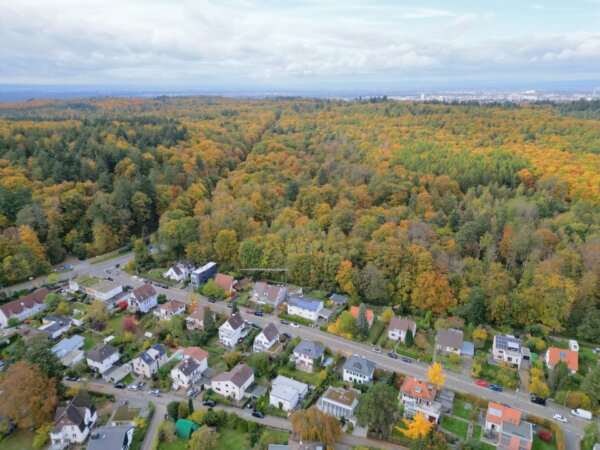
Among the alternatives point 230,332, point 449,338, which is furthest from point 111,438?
point 449,338

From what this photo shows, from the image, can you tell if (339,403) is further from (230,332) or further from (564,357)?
(564,357)

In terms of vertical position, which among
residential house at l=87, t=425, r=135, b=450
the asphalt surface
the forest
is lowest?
the asphalt surface

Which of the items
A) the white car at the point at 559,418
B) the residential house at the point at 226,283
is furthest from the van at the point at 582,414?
the residential house at the point at 226,283

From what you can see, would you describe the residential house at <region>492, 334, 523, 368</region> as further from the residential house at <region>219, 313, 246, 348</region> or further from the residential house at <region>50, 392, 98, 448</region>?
the residential house at <region>50, 392, 98, 448</region>

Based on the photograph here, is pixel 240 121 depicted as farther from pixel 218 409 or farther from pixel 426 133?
pixel 218 409

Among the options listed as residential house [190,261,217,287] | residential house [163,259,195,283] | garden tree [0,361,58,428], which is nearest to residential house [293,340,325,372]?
residential house [190,261,217,287]

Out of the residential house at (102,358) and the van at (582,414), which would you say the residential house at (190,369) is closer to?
the residential house at (102,358)
